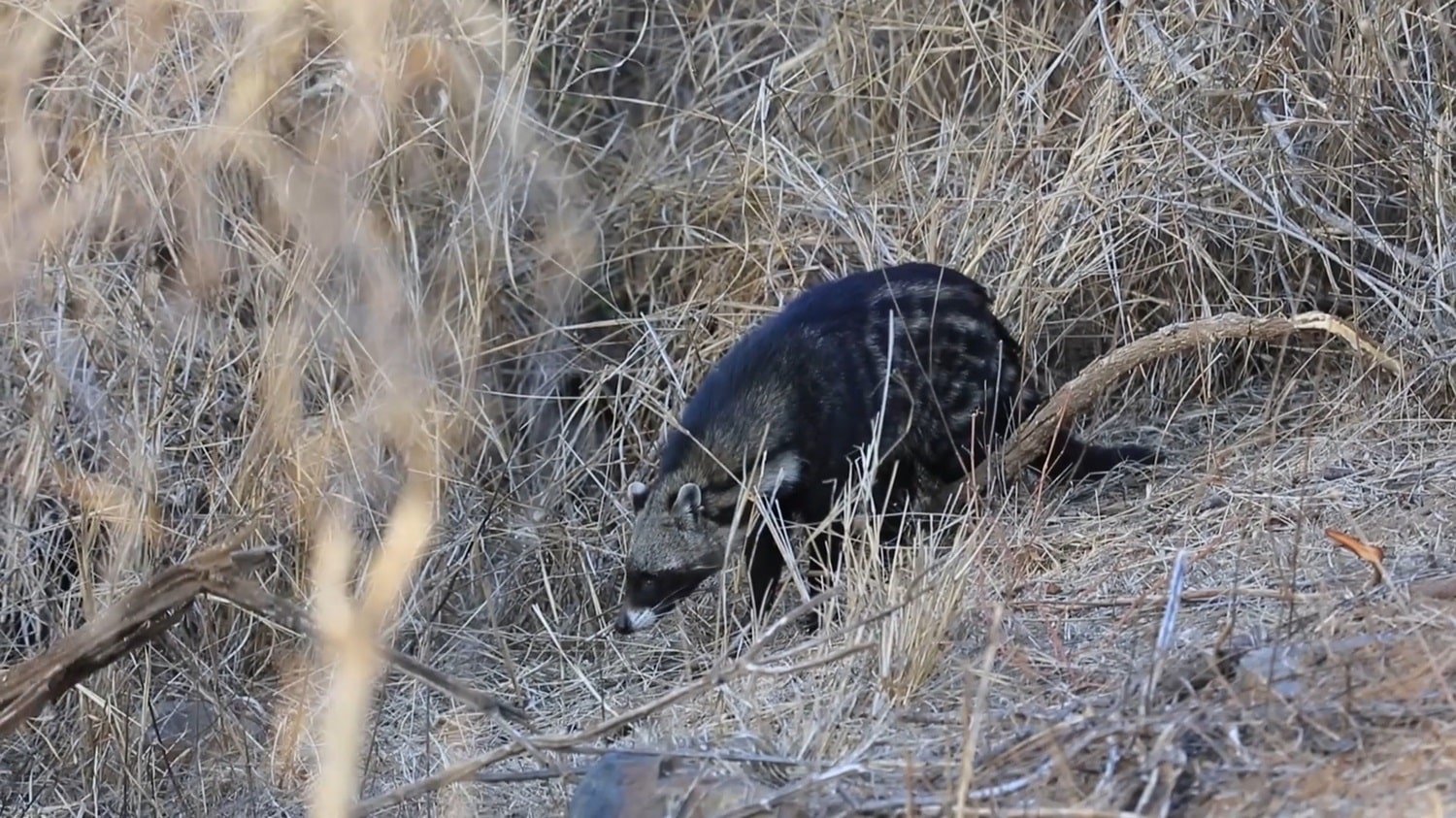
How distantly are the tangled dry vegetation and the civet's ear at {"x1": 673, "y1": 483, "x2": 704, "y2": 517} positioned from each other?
1.60 ft

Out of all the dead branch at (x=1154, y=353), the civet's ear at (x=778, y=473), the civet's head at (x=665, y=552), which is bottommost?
the civet's head at (x=665, y=552)

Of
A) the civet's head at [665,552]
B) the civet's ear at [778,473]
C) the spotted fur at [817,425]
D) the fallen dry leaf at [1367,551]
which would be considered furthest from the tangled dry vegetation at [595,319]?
the civet's ear at [778,473]

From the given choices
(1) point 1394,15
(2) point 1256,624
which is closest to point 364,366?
(2) point 1256,624

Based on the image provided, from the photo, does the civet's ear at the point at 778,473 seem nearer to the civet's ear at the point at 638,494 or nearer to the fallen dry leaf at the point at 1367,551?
the civet's ear at the point at 638,494

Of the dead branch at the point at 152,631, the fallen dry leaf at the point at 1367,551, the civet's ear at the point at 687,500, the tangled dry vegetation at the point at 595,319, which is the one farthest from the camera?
the civet's ear at the point at 687,500

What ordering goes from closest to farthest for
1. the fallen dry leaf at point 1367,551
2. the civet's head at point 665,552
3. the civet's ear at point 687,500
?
the fallen dry leaf at point 1367,551
the civet's ear at point 687,500
the civet's head at point 665,552

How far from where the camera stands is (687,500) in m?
6.09

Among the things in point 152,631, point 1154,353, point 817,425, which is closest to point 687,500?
point 817,425

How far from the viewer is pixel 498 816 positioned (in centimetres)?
462

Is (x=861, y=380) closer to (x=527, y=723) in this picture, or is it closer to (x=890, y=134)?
(x=890, y=134)

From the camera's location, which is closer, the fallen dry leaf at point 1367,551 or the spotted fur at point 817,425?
the fallen dry leaf at point 1367,551

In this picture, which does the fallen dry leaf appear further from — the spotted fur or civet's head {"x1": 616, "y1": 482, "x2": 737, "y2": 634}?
civet's head {"x1": 616, "y1": 482, "x2": 737, "y2": 634}

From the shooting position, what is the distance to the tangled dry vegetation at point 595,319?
5.10 metres

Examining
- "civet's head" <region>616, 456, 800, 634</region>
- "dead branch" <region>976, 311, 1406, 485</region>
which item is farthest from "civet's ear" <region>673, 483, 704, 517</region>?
"dead branch" <region>976, 311, 1406, 485</region>
